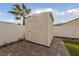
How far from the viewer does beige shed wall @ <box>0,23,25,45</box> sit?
3.14 m

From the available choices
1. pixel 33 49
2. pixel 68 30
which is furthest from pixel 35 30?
pixel 68 30

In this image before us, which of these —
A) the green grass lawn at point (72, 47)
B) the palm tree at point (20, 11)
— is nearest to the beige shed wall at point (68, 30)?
the green grass lawn at point (72, 47)

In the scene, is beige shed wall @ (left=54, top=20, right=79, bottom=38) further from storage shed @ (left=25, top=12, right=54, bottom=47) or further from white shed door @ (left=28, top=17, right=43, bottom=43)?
white shed door @ (left=28, top=17, right=43, bottom=43)

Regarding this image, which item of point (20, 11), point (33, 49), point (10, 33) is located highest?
point (20, 11)

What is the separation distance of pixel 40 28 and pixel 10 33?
57 centimetres

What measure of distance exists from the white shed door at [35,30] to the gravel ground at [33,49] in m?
0.12

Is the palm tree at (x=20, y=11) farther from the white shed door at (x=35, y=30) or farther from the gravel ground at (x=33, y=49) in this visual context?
the gravel ground at (x=33, y=49)

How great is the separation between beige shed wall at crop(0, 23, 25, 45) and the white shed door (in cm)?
15

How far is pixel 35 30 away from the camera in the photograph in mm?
3250

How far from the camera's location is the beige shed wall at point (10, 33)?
314 centimetres

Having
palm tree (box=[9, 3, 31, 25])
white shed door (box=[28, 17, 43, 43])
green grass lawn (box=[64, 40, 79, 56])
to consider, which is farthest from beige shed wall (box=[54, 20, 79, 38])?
palm tree (box=[9, 3, 31, 25])

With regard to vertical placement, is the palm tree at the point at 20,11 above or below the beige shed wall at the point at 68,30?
above

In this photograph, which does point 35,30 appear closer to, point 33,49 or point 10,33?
point 33,49

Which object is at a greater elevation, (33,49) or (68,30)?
(68,30)
